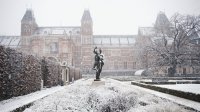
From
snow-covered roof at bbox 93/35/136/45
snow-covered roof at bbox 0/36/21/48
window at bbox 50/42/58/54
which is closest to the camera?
window at bbox 50/42/58/54

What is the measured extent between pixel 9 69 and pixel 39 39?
157ft

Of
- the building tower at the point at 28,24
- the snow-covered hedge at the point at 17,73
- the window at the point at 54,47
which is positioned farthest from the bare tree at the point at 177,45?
the building tower at the point at 28,24

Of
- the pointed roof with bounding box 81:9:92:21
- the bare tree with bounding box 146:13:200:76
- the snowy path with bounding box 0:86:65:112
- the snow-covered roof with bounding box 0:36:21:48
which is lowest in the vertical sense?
the snowy path with bounding box 0:86:65:112

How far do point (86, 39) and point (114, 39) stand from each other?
10134mm

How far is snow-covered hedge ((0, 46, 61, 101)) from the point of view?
9.61m

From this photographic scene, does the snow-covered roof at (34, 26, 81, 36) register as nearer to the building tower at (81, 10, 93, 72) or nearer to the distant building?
the distant building

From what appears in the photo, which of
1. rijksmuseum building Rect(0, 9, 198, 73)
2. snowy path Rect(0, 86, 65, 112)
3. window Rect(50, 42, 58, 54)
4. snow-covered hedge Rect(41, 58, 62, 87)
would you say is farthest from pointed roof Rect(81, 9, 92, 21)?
snowy path Rect(0, 86, 65, 112)

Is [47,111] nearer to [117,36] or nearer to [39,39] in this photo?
[39,39]

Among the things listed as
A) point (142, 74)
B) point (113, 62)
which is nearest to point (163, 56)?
point (142, 74)

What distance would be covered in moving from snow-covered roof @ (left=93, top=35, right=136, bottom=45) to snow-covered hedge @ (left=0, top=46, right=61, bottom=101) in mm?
52945

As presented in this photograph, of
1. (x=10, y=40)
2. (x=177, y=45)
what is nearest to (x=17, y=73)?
(x=177, y=45)

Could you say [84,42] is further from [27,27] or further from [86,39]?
[27,27]

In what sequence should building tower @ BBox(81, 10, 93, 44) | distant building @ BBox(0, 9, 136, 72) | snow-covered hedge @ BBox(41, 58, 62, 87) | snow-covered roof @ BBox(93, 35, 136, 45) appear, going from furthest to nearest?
snow-covered roof @ BBox(93, 35, 136, 45) < building tower @ BBox(81, 10, 93, 44) < distant building @ BBox(0, 9, 136, 72) < snow-covered hedge @ BBox(41, 58, 62, 87)

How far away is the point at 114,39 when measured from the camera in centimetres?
6919
